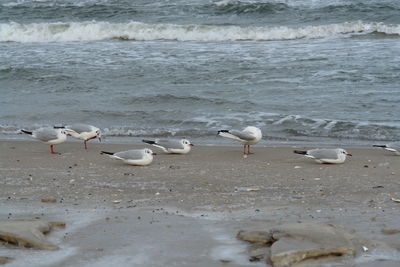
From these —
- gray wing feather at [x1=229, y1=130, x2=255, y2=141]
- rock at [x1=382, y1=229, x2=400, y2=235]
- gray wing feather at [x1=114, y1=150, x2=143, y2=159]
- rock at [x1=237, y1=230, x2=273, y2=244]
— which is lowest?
gray wing feather at [x1=229, y1=130, x2=255, y2=141]

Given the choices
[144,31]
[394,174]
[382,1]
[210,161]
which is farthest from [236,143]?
[382,1]

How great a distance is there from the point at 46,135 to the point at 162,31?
13.7m

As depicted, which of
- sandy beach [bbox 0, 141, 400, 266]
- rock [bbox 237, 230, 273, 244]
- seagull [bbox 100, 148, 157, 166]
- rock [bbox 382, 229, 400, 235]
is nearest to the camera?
sandy beach [bbox 0, 141, 400, 266]

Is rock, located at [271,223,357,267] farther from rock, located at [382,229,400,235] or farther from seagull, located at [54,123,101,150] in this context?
seagull, located at [54,123,101,150]

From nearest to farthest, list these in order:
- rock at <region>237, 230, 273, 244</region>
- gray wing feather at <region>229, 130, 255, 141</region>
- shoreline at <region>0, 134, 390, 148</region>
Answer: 1. rock at <region>237, 230, 273, 244</region>
2. gray wing feather at <region>229, 130, 255, 141</region>
3. shoreline at <region>0, 134, 390, 148</region>

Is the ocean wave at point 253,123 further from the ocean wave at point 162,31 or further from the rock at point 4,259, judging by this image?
the ocean wave at point 162,31

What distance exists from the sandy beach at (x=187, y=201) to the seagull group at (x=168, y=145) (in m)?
0.10

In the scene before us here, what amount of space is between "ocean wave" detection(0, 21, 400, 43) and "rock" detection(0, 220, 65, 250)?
16570 mm

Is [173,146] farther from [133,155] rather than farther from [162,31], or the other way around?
[162,31]

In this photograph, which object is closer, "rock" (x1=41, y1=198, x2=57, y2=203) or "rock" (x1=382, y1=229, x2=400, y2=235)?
"rock" (x1=382, y1=229, x2=400, y2=235)

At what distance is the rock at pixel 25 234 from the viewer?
457cm

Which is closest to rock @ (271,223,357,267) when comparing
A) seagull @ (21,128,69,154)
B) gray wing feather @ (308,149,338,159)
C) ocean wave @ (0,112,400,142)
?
gray wing feather @ (308,149,338,159)

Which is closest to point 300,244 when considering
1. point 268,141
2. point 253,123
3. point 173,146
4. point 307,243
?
point 307,243

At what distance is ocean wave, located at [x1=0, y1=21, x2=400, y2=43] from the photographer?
2097 centimetres
